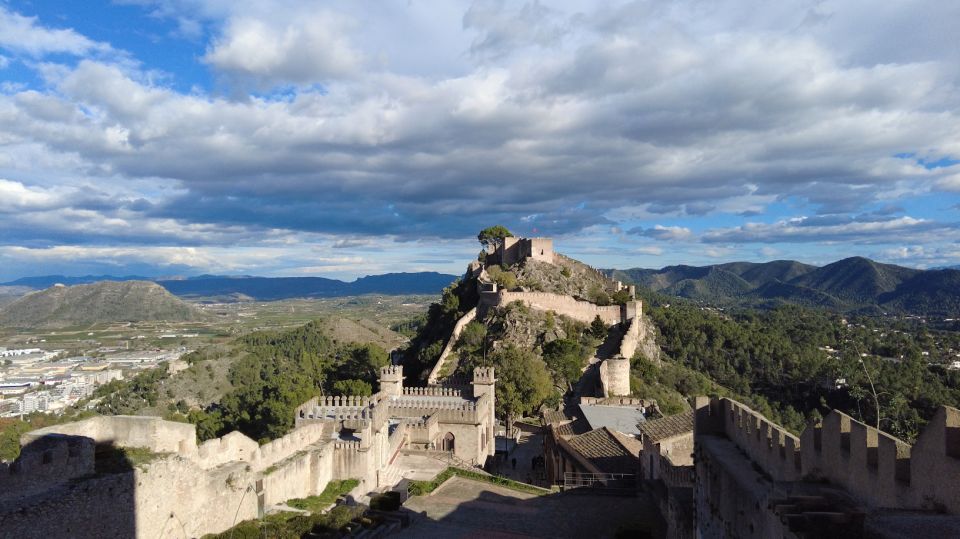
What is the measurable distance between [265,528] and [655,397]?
37.4 meters

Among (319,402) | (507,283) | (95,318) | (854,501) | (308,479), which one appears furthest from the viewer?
(95,318)

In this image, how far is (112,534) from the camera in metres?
11.3

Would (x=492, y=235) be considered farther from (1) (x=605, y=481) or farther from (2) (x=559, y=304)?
(1) (x=605, y=481)

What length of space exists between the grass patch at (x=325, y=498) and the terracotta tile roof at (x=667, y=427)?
10379mm

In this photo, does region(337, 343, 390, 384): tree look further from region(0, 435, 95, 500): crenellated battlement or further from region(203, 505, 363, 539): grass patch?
region(0, 435, 95, 500): crenellated battlement

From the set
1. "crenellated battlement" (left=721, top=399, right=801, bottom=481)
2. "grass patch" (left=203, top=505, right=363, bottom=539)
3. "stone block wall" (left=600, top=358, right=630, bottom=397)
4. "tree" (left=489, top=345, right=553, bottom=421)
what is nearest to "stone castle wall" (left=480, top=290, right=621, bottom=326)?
"stone block wall" (left=600, top=358, right=630, bottom=397)

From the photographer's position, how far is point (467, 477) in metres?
23.2

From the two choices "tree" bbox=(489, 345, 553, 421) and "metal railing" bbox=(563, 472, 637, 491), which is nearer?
"metal railing" bbox=(563, 472, 637, 491)

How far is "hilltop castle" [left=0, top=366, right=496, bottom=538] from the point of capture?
10320mm

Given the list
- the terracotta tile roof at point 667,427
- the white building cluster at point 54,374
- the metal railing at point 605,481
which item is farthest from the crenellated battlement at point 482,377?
the white building cluster at point 54,374

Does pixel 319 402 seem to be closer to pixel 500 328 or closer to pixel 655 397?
pixel 500 328

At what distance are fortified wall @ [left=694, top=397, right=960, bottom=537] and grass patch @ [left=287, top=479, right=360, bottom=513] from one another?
481 inches

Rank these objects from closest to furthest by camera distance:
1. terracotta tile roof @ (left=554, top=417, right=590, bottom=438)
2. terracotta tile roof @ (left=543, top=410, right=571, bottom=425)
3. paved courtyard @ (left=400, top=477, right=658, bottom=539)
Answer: paved courtyard @ (left=400, top=477, right=658, bottom=539) < terracotta tile roof @ (left=554, top=417, right=590, bottom=438) < terracotta tile roof @ (left=543, top=410, right=571, bottom=425)

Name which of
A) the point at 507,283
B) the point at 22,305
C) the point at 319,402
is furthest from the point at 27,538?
the point at 22,305
